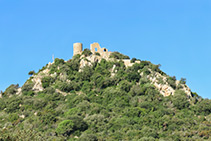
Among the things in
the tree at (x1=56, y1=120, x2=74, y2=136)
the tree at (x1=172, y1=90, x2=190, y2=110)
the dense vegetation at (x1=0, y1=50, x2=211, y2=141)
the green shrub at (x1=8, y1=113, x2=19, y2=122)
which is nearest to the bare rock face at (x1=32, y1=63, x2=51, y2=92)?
the dense vegetation at (x1=0, y1=50, x2=211, y2=141)

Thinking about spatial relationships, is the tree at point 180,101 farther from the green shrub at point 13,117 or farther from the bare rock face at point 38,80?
the green shrub at point 13,117

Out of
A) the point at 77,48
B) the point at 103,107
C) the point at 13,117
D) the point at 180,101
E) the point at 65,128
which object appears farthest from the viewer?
the point at 77,48

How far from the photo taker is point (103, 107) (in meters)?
71.9

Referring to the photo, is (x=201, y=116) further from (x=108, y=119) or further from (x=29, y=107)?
(x=29, y=107)

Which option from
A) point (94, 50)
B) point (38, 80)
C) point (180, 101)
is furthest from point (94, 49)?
point (180, 101)

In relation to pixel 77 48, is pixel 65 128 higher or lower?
lower

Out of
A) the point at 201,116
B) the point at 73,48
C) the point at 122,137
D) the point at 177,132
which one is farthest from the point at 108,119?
the point at 73,48

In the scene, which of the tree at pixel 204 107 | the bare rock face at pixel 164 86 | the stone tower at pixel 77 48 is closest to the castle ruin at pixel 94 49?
the stone tower at pixel 77 48

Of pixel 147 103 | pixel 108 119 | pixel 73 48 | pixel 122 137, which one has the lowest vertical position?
pixel 122 137

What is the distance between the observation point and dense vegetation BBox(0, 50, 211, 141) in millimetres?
64500

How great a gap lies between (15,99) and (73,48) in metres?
18.3

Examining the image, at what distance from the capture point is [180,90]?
7631 centimetres

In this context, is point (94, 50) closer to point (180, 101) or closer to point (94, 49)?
point (94, 49)

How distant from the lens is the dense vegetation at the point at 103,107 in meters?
64.5
